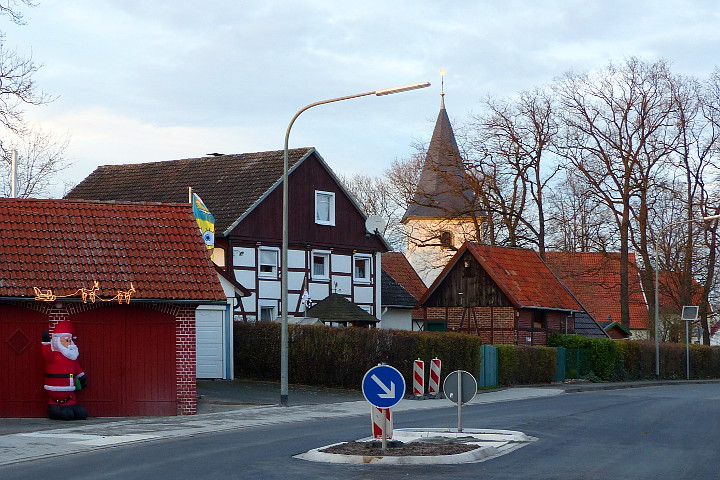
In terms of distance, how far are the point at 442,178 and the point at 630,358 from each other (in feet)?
45.1

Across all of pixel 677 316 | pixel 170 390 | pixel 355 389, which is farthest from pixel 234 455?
pixel 677 316

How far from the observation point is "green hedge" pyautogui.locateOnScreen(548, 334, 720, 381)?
4253cm

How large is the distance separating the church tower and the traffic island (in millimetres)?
34135

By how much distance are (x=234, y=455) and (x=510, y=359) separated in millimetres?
22397

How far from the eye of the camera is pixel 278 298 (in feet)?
138

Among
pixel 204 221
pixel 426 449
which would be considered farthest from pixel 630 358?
pixel 426 449

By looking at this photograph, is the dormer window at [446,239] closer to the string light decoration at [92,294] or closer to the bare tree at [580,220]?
the bare tree at [580,220]

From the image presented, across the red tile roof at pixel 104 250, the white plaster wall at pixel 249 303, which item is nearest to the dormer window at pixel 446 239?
the white plaster wall at pixel 249 303

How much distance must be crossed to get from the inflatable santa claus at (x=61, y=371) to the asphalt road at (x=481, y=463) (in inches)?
158

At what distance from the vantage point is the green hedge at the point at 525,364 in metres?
36.5

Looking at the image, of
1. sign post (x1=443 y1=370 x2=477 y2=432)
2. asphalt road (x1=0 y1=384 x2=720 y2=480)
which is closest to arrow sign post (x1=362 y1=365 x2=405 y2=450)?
asphalt road (x1=0 y1=384 x2=720 y2=480)

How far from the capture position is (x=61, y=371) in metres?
21.7

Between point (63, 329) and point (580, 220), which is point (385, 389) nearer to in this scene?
point (63, 329)

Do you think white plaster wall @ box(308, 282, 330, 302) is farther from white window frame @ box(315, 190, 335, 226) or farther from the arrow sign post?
the arrow sign post
